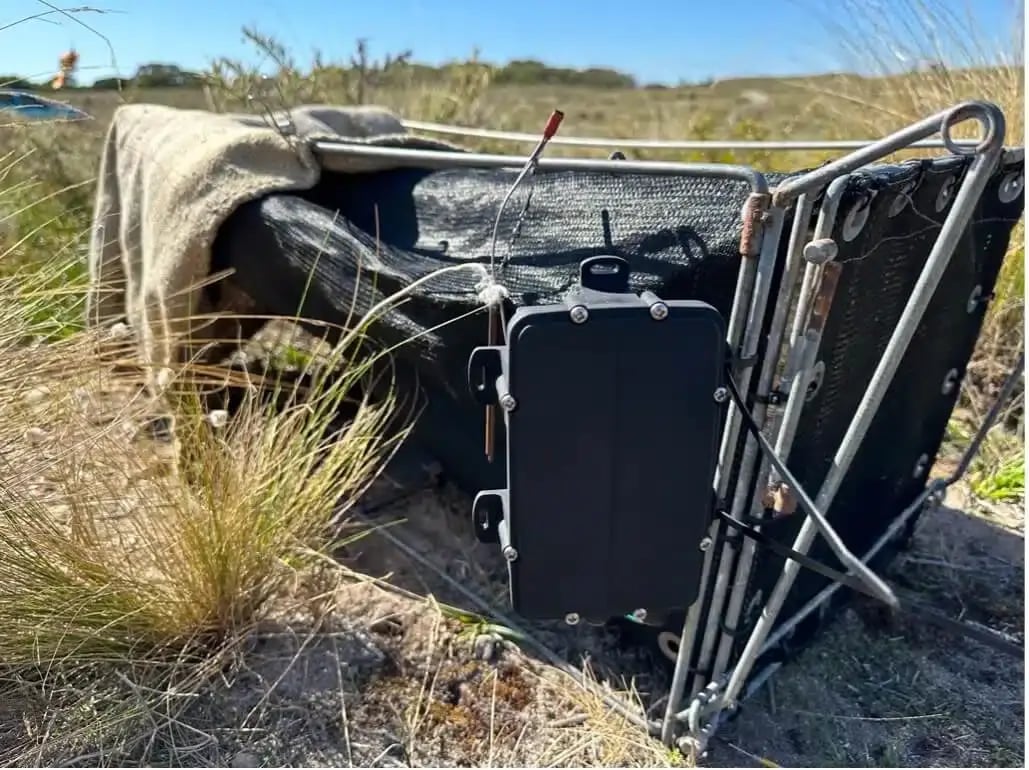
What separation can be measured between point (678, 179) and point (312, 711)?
46.3 inches

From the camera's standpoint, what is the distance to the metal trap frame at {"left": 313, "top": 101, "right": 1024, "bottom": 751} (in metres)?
1.00

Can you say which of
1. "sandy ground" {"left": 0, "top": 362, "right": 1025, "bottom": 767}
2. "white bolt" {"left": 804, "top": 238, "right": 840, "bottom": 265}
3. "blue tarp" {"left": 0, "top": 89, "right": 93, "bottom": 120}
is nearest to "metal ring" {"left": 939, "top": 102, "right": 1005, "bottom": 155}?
"white bolt" {"left": 804, "top": 238, "right": 840, "bottom": 265}

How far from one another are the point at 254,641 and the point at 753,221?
1.22m

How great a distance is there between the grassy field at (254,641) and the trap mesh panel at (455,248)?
0.19 metres

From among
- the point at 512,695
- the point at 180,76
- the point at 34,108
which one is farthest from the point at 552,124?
the point at 180,76

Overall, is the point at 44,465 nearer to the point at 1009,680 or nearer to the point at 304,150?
the point at 304,150

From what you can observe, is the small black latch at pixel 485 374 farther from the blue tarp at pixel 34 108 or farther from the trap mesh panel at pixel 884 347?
the blue tarp at pixel 34 108

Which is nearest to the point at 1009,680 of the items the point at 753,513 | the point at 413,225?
the point at 753,513

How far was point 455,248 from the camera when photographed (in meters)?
1.70

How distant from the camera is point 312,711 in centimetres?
152

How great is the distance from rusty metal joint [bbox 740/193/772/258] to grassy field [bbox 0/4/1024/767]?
2.72ft

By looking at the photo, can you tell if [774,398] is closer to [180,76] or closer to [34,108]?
[34,108]

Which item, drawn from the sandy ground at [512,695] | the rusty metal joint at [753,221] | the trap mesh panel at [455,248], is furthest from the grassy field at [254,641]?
the rusty metal joint at [753,221]

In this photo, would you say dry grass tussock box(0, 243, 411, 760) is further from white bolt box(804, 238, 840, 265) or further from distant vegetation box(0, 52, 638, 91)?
white bolt box(804, 238, 840, 265)
